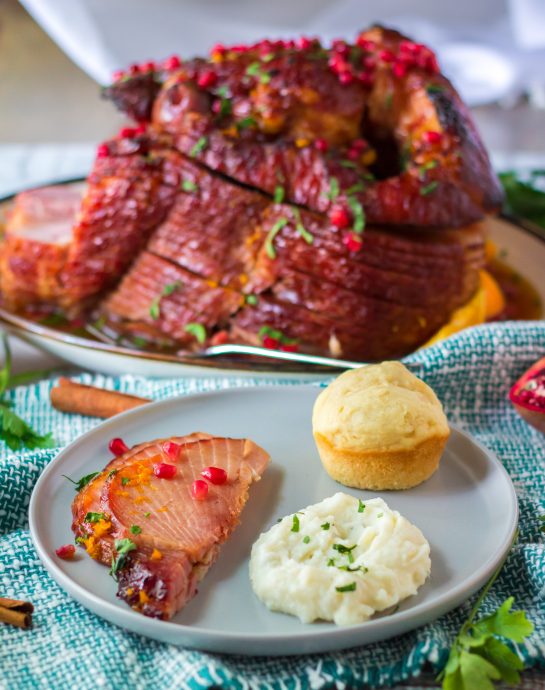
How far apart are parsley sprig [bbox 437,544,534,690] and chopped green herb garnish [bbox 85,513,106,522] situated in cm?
74

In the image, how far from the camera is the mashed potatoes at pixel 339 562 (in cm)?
179

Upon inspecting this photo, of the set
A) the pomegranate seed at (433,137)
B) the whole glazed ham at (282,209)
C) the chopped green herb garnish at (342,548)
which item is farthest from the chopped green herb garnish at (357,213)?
the chopped green herb garnish at (342,548)

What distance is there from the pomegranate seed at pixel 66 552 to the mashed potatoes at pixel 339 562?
37 centimetres

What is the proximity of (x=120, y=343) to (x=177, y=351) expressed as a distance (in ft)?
0.67

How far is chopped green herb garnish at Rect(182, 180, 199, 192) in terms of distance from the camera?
10.6ft

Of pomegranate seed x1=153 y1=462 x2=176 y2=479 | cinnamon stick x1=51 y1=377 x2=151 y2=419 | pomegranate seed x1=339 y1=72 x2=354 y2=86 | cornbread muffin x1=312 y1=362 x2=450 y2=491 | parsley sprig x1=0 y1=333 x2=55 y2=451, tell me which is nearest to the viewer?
pomegranate seed x1=153 y1=462 x2=176 y2=479

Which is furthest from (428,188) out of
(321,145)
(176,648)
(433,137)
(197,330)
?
(176,648)

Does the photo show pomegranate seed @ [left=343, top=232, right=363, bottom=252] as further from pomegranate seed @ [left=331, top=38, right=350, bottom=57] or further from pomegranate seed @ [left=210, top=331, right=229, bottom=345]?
pomegranate seed @ [left=331, top=38, right=350, bottom=57]

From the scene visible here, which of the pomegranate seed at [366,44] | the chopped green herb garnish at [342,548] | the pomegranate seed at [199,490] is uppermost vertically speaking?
the pomegranate seed at [366,44]

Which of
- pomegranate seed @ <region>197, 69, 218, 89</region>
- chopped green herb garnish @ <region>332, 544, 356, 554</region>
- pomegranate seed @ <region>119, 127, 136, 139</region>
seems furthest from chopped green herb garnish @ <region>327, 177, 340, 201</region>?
chopped green herb garnish @ <region>332, 544, 356, 554</region>

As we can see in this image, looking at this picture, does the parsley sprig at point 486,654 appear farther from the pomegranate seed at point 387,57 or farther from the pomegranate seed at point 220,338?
the pomegranate seed at point 387,57

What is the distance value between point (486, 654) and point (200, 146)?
1979 mm

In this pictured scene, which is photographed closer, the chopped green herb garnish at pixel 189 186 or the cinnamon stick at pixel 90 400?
the cinnamon stick at pixel 90 400

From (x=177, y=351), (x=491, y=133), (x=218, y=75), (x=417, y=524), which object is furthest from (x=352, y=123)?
(x=491, y=133)
